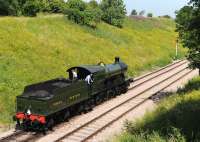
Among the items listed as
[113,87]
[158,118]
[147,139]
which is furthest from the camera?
[113,87]

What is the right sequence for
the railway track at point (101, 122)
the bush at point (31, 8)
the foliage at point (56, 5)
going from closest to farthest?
1. the railway track at point (101, 122)
2. the bush at point (31, 8)
3. the foliage at point (56, 5)

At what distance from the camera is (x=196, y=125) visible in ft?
55.1

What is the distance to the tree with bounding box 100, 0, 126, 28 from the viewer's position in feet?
190

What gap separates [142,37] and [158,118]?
138 feet

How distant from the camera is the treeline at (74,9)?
42.3 metres

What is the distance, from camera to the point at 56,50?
35.7m

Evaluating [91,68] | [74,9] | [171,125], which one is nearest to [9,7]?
[74,9]

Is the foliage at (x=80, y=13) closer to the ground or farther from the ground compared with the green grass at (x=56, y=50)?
farther from the ground

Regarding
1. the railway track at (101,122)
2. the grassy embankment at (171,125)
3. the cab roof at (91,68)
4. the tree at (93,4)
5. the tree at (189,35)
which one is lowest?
the railway track at (101,122)

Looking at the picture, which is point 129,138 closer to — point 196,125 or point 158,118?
point 196,125

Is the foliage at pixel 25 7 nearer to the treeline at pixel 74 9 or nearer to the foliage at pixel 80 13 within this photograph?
the treeline at pixel 74 9

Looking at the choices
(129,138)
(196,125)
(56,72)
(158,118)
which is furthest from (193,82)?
(129,138)

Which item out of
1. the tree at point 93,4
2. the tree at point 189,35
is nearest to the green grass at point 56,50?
the tree at point 93,4

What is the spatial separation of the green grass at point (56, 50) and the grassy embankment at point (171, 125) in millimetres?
7865
